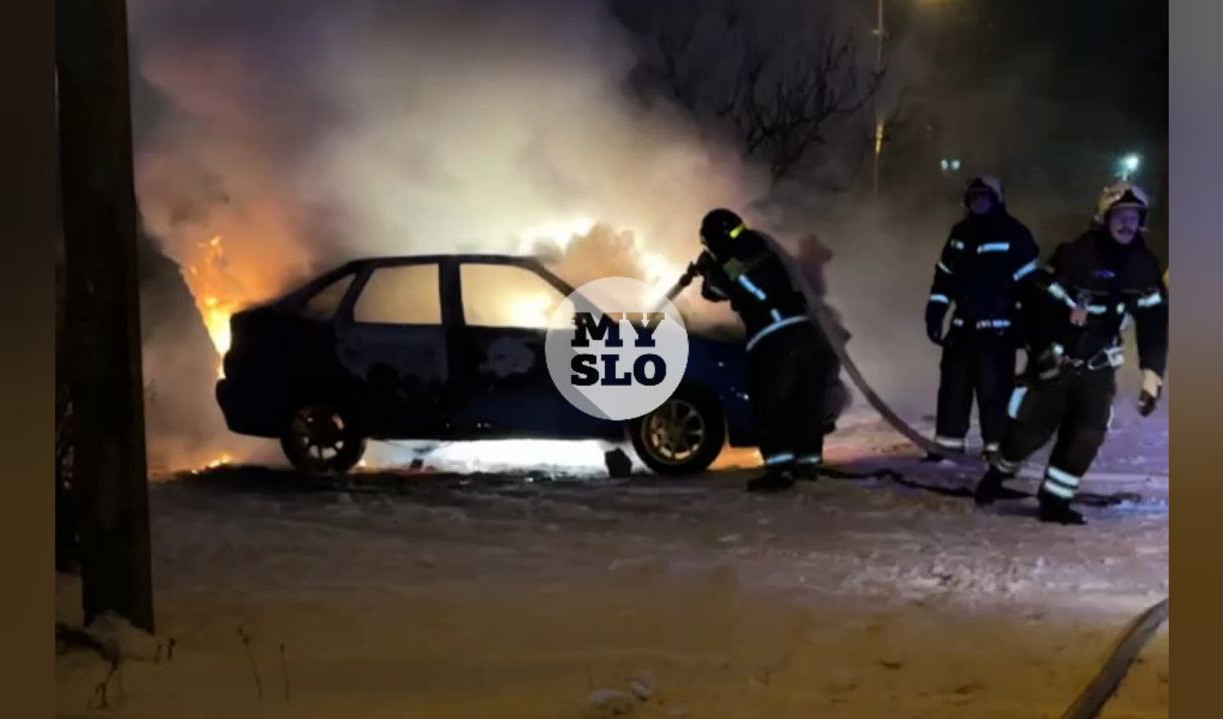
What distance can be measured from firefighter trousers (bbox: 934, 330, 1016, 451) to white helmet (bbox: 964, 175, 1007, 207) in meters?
0.29

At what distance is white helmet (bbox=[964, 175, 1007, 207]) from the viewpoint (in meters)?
2.45

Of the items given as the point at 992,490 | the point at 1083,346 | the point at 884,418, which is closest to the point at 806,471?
the point at 884,418

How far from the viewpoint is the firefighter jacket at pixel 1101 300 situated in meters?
2.45

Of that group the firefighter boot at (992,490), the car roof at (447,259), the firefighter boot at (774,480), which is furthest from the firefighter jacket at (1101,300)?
the car roof at (447,259)

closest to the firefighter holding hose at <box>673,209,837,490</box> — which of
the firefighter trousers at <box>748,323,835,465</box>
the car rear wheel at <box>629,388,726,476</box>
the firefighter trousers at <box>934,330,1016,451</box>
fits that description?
the firefighter trousers at <box>748,323,835,465</box>

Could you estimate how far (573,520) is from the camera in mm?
2436

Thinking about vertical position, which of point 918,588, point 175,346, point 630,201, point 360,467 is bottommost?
point 918,588

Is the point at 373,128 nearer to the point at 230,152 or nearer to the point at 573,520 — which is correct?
the point at 230,152

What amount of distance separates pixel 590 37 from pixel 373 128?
19.5 inches

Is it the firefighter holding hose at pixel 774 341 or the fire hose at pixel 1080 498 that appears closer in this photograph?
the fire hose at pixel 1080 498

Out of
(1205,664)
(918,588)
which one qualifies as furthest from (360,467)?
(1205,664)

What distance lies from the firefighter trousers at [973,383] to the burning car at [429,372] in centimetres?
42

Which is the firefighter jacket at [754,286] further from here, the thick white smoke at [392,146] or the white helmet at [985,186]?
the white helmet at [985,186]

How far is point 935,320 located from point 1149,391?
0.47 m
